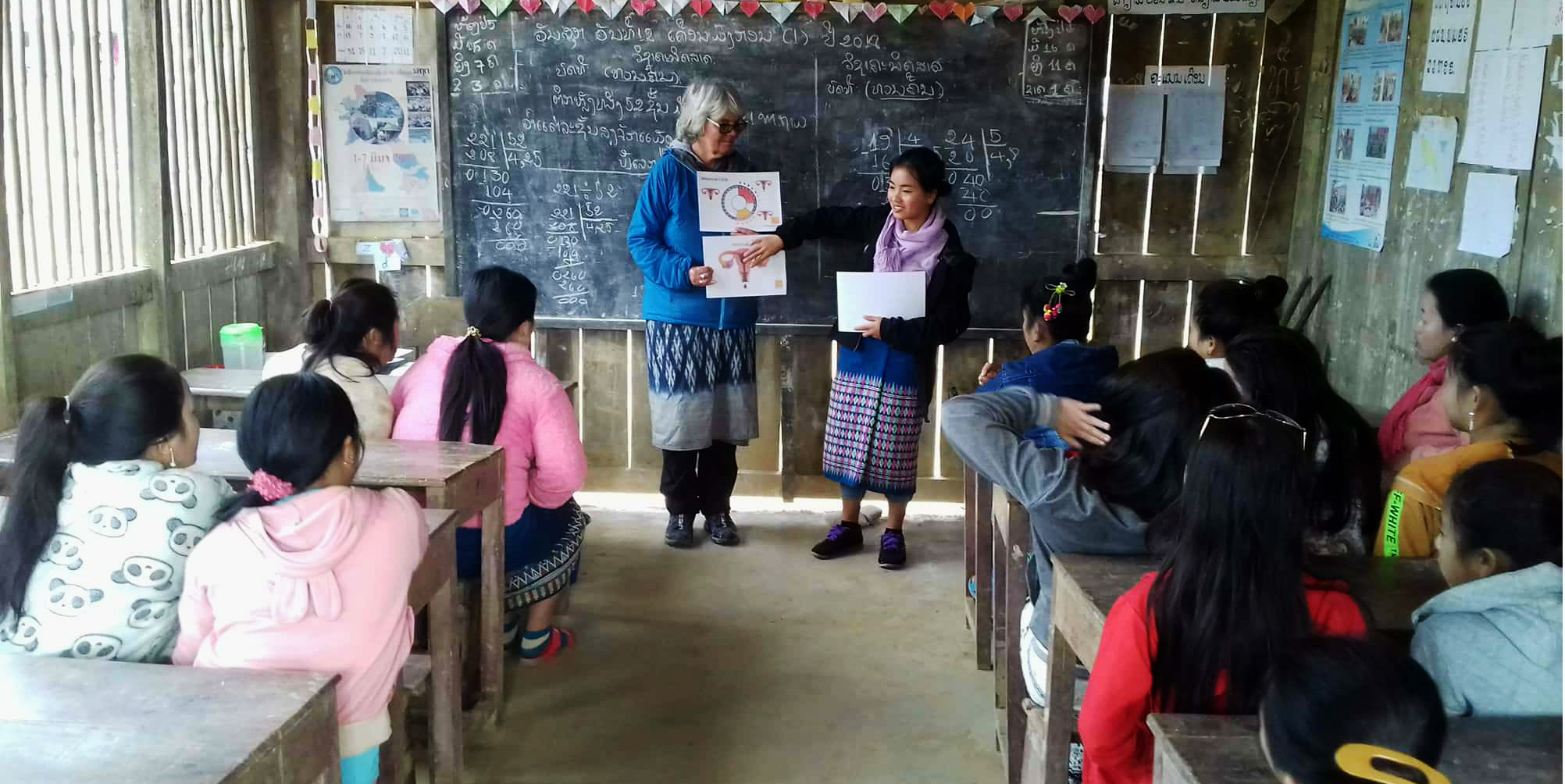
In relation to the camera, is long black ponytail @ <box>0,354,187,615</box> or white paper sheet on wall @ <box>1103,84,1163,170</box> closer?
long black ponytail @ <box>0,354,187,615</box>

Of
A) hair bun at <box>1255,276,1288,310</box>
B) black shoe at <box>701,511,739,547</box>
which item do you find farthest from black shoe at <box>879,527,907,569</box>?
hair bun at <box>1255,276,1288,310</box>

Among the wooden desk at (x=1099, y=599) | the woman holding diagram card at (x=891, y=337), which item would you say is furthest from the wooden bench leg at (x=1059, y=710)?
the woman holding diagram card at (x=891, y=337)

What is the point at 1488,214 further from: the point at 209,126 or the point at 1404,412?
the point at 209,126

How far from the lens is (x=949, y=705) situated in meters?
3.05

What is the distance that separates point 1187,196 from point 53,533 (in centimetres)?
386

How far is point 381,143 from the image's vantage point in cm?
450


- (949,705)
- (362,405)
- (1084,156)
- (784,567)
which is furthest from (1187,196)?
(362,405)

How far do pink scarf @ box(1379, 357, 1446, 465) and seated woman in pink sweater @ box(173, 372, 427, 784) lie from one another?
228cm

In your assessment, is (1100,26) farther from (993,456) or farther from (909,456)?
(993,456)

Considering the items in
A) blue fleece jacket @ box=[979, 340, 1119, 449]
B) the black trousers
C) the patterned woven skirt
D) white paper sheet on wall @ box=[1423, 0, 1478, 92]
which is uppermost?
white paper sheet on wall @ box=[1423, 0, 1478, 92]

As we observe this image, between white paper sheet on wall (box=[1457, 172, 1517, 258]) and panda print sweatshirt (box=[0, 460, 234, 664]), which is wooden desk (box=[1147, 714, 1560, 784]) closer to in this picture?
panda print sweatshirt (box=[0, 460, 234, 664])

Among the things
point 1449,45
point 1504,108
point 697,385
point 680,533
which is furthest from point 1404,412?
point 680,533

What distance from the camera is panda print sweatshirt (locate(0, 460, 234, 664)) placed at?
5.72ft

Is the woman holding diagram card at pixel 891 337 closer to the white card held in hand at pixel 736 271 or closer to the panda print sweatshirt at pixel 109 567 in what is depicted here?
the white card held in hand at pixel 736 271
